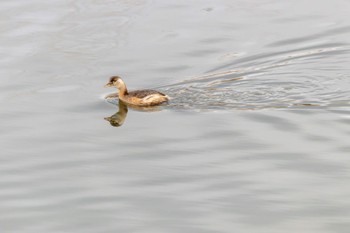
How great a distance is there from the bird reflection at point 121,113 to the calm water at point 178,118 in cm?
5

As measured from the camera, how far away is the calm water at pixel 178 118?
10.3 metres

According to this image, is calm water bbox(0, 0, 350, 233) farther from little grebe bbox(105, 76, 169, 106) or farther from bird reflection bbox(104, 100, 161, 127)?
little grebe bbox(105, 76, 169, 106)

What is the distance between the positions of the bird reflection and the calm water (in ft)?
0.17

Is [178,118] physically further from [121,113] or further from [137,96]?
[121,113]

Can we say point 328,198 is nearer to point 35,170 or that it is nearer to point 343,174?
point 343,174

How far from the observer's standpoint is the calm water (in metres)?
10.3

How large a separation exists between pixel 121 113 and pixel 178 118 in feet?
3.72

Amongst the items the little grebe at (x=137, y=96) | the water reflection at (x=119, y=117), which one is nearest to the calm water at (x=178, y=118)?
the water reflection at (x=119, y=117)

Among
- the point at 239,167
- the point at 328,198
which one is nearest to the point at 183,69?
the point at 239,167

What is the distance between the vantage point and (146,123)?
44.5ft

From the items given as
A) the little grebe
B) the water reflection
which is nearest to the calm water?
the water reflection

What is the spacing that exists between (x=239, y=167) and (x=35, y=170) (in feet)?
7.87

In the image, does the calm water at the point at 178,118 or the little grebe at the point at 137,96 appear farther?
the little grebe at the point at 137,96

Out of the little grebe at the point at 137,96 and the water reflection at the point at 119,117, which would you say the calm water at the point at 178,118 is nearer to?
the water reflection at the point at 119,117
